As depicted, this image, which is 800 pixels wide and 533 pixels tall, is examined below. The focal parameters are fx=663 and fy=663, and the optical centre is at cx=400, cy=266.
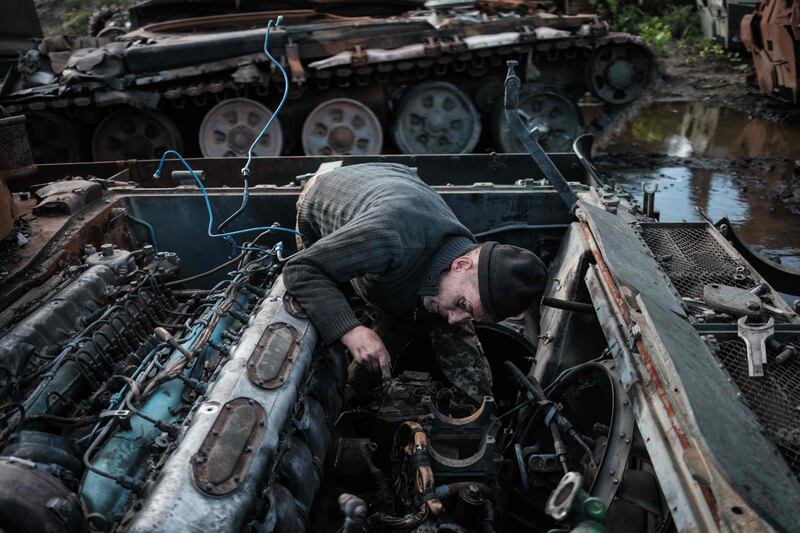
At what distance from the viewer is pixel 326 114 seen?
26.0 ft

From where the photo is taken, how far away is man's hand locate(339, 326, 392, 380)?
2.54 metres

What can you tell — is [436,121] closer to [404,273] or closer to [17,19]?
[404,273]

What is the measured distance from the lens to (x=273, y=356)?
7.64 ft

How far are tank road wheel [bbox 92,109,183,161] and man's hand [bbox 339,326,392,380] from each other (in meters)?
6.01

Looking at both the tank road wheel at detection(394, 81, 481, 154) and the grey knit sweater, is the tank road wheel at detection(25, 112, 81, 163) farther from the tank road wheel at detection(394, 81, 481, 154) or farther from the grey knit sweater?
the grey knit sweater

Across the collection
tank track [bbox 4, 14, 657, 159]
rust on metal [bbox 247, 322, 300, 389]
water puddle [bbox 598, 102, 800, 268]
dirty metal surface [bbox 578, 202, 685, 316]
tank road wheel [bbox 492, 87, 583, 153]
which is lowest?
water puddle [bbox 598, 102, 800, 268]

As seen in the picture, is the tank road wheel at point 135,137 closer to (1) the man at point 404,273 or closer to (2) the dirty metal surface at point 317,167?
(2) the dirty metal surface at point 317,167

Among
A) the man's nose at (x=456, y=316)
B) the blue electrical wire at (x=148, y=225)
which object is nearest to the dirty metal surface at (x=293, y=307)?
the man's nose at (x=456, y=316)

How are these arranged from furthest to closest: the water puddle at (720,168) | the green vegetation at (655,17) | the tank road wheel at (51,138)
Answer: the green vegetation at (655,17) → the tank road wheel at (51,138) → the water puddle at (720,168)

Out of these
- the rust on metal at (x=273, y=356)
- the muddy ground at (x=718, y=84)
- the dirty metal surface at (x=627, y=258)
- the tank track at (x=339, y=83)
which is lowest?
the muddy ground at (x=718, y=84)

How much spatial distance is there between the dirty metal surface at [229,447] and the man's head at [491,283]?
0.99 m

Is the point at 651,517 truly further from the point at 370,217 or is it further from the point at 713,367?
the point at 370,217

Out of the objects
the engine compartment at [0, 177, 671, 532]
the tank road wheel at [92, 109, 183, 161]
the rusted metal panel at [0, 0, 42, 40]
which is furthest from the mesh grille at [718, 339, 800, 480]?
the rusted metal panel at [0, 0, 42, 40]

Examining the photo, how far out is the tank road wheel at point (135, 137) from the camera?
7699mm
